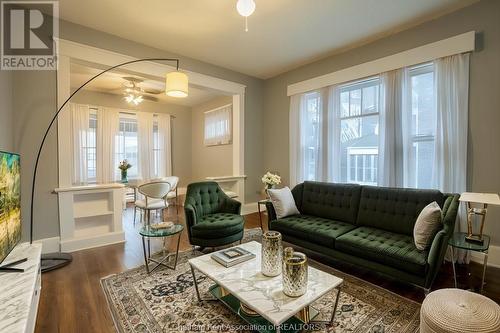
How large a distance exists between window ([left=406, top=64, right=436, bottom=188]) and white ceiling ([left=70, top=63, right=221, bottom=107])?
341cm

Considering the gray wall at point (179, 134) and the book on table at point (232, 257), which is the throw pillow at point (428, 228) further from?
the gray wall at point (179, 134)

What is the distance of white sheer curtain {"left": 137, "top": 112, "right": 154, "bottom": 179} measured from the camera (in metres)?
6.50

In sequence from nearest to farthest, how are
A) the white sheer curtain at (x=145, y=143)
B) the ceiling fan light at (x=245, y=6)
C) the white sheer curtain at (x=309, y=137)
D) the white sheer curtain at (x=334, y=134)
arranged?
the ceiling fan light at (x=245, y=6) < the white sheer curtain at (x=334, y=134) < the white sheer curtain at (x=309, y=137) < the white sheer curtain at (x=145, y=143)

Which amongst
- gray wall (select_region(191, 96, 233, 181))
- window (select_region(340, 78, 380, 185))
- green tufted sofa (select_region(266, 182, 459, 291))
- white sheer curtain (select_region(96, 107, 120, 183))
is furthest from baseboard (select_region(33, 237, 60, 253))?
window (select_region(340, 78, 380, 185))

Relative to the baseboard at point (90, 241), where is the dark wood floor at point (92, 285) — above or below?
below

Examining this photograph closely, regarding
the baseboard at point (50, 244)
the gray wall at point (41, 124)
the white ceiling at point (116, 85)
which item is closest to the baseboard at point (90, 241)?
the baseboard at point (50, 244)

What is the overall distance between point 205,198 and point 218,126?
11.0ft

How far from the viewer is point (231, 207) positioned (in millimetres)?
3518

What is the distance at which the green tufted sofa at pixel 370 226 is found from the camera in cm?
207

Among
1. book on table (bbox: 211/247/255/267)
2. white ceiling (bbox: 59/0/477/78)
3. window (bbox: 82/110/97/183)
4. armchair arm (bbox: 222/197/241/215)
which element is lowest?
book on table (bbox: 211/247/255/267)

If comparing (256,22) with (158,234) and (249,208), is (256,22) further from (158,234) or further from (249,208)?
(249,208)

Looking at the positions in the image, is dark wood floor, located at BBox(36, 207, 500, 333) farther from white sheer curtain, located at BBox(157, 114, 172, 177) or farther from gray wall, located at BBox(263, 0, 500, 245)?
white sheer curtain, located at BBox(157, 114, 172, 177)

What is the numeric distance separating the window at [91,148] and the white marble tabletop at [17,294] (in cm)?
433

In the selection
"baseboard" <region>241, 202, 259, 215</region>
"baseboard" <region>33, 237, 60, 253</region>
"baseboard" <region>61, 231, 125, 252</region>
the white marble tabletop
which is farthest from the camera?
"baseboard" <region>241, 202, 259, 215</region>
